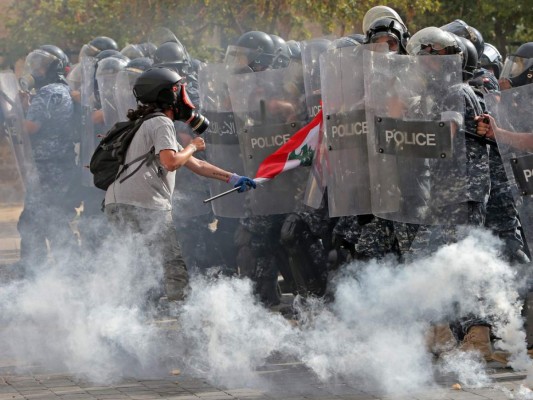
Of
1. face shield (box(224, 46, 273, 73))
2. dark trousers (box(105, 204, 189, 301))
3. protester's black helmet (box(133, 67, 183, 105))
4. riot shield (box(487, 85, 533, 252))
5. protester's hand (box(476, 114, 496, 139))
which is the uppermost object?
face shield (box(224, 46, 273, 73))

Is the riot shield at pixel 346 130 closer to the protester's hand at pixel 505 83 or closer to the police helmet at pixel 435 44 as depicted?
the police helmet at pixel 435 44

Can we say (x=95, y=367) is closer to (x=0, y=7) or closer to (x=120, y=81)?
(x=120, y=81)

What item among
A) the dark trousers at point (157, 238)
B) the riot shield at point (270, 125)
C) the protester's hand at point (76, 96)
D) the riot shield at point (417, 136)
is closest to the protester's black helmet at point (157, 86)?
the dark trousers at point (157, 238)

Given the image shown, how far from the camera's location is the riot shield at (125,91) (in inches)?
375

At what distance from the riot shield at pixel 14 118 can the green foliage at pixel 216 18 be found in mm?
7293

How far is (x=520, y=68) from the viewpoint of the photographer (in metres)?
8.45

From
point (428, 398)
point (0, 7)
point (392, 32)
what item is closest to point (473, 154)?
point (392, 32)

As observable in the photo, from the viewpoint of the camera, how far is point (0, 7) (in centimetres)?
2623

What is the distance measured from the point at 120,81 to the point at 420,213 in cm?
363

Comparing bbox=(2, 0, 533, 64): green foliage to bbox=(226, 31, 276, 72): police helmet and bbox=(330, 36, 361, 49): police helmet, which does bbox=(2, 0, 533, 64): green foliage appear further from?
bbox=(330, 36, 361, 49): police helmet

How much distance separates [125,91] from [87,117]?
1196 mm

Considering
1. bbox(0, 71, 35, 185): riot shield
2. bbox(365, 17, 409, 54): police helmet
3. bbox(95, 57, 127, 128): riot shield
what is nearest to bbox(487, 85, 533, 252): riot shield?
bbox(365, 17, 409, 54): police helmet

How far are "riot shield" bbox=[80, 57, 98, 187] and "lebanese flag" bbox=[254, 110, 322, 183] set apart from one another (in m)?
2.92

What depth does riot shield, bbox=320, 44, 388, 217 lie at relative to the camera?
693 centimetres
